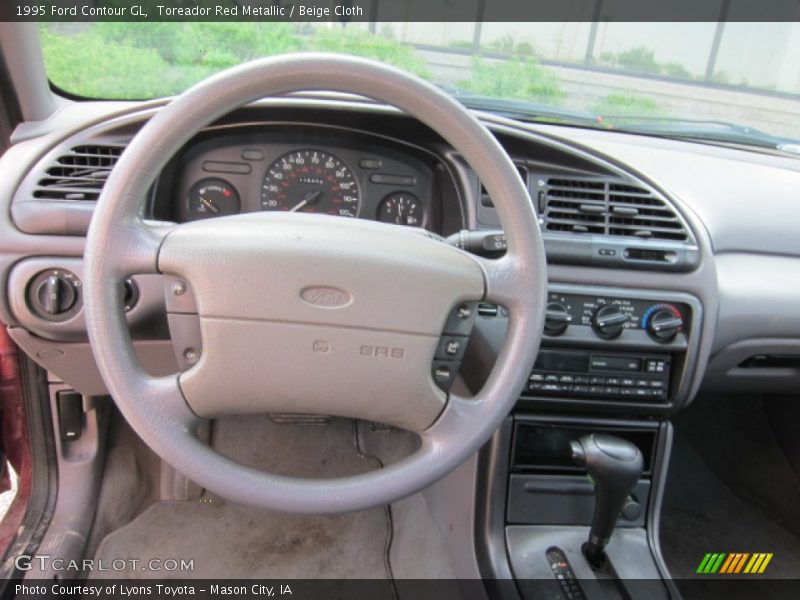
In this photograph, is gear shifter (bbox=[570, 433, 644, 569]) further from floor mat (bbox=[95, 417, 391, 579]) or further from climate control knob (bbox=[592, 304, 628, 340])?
floor mat (bbox=[95, 417, 391, 579])

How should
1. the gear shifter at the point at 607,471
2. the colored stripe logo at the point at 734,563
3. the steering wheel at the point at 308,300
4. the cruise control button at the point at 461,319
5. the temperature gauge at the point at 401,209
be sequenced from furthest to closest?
the colored stripe logo at the point at 734,563, the temperature gauge at the point at 401,209, the gear shifter at the point at 607,471, the cruise control button at the point at 461,319, the steering wheel at the point at 308,300

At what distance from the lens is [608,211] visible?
4.93ft

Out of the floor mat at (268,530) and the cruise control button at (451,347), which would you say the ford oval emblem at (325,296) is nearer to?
the cruise control button at (451,347)

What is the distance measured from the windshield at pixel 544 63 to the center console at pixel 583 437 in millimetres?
630

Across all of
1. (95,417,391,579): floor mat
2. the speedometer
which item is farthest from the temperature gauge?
(95,417,391,579): floor mat

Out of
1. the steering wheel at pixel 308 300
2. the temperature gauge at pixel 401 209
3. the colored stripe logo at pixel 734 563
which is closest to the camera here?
the steering wheel at pixel 308 300

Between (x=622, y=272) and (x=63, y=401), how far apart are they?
59.1 inches

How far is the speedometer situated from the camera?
1496mm

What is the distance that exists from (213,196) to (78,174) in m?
0.29

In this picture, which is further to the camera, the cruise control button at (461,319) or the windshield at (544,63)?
the windshield at (544,63)

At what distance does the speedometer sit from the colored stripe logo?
160 centimetres

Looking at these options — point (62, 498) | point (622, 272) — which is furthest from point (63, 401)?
point (622, 272)

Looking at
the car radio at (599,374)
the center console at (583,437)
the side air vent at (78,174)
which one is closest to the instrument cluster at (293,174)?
the side air vent at (78,174)

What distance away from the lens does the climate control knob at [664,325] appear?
56.5 inches
